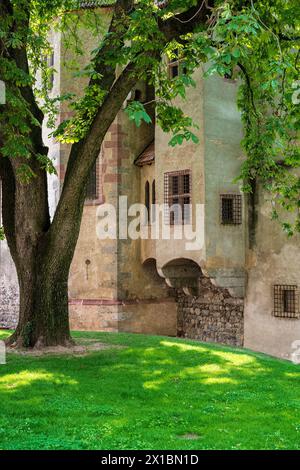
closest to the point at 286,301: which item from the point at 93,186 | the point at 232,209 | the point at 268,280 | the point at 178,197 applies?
the point at 268,280

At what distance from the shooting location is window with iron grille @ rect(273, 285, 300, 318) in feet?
53.4

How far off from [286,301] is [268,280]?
79 cm

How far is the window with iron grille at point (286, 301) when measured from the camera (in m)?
16.3

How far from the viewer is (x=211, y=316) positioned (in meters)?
19.2

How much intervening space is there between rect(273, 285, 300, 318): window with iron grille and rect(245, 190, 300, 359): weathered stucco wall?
125 mm

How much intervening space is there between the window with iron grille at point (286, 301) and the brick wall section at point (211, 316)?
4.74 ft

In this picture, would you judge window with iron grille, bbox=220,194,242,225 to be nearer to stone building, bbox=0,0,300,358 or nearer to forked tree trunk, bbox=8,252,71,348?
stone building, bbox=0,0,300,358

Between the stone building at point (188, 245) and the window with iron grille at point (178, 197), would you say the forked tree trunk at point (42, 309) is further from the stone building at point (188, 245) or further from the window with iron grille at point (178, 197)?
the window with iron grille at point (178, 197)

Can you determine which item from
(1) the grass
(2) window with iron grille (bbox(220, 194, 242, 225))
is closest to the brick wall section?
(2) window with iron grille (bbox(220, 194, 242, 225))

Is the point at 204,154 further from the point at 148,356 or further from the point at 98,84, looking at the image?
the point at 148,356

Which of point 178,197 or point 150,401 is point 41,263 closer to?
point 150,401

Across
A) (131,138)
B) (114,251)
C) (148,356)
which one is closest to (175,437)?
(148,356)

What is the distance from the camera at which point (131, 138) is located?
20.1 metres
